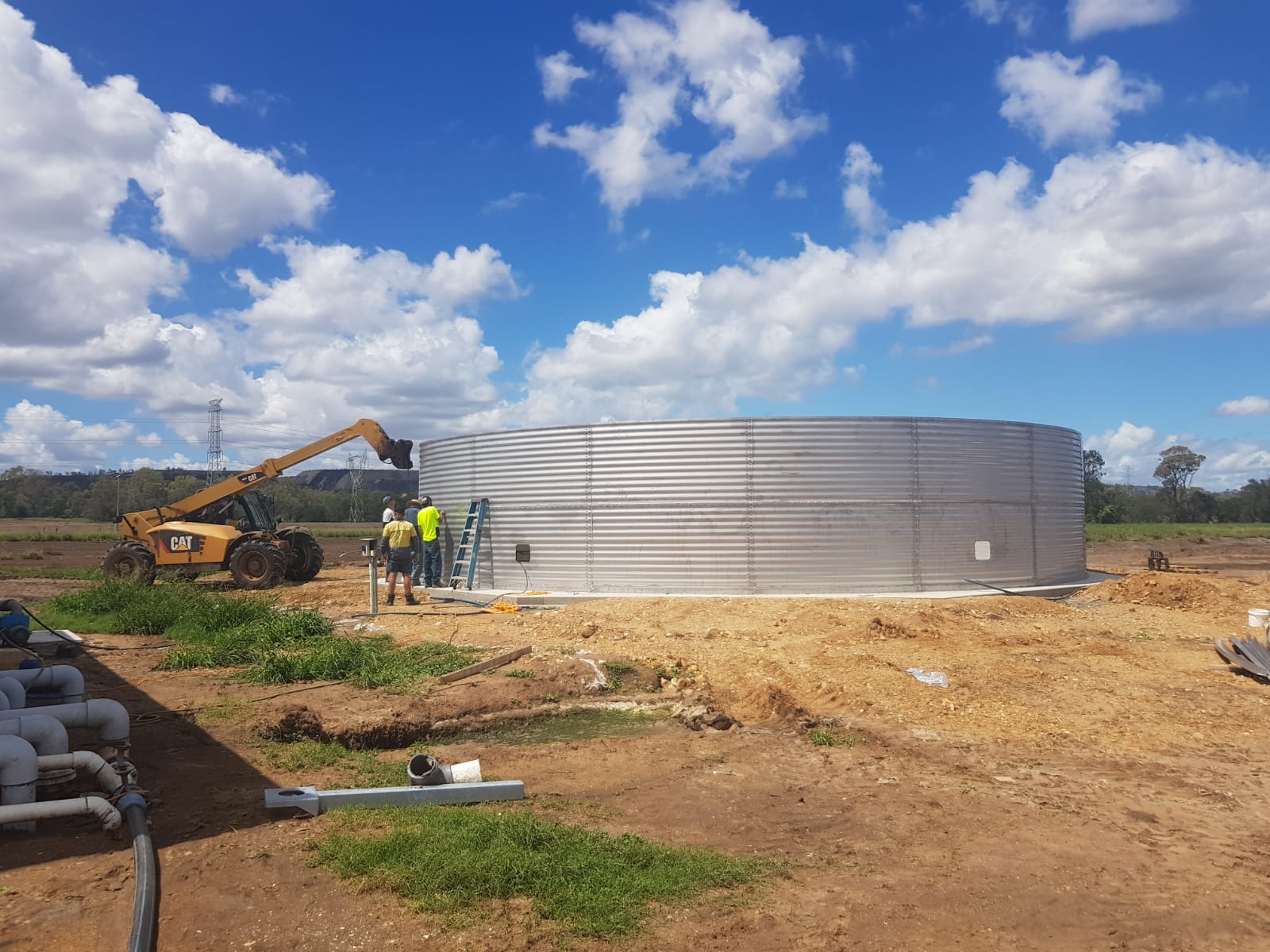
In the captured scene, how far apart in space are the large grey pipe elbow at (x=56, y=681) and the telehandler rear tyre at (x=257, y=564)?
13.5 meters

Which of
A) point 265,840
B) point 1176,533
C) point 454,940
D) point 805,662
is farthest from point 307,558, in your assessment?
point 1176,533

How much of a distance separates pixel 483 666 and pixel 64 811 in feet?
18.8

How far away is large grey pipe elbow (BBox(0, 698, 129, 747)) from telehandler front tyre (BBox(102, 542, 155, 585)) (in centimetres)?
1545

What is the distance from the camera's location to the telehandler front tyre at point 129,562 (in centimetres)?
2050

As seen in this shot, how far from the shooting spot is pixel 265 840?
5434mm

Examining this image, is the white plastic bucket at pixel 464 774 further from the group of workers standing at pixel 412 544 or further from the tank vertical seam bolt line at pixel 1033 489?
the tank vertical seam bolt line at pixel 1033 489

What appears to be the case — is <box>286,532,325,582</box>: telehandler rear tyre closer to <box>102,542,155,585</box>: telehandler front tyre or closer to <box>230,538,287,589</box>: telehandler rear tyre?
<box>230,538,287,589</box>: telehandler rear tyre

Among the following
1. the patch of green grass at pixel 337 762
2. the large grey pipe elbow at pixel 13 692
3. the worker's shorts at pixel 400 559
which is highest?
the worker's shorts at pixel 400 559

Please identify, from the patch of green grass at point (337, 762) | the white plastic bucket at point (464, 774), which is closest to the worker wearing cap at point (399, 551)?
the patch of green grass at point (337, 762)

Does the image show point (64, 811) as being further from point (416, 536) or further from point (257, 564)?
point (257, 564)

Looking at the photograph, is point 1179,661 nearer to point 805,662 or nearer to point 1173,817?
point 805,662

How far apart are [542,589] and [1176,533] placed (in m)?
54.8

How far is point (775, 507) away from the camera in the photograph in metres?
17.0

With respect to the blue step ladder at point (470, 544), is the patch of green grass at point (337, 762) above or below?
below
